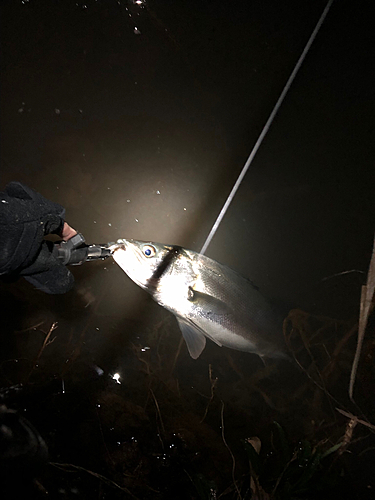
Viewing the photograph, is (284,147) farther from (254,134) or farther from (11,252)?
Result: (11,252)

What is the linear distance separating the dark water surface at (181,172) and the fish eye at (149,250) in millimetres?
779

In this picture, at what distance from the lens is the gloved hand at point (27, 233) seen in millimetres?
1438

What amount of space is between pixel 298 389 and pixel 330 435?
0.60 metres

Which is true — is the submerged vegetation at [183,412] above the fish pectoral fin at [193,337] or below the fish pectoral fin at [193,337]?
below

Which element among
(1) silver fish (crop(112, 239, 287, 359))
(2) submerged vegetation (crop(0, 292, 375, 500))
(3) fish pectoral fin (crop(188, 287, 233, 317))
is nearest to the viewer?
(2) submerged vegetation (crop(0, 292, 375, 500))

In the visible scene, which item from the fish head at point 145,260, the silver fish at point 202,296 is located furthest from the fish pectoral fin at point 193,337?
the fish head at point 145,260

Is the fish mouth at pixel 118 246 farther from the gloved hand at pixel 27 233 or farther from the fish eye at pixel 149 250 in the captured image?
the gloved hand at pixel 27 233

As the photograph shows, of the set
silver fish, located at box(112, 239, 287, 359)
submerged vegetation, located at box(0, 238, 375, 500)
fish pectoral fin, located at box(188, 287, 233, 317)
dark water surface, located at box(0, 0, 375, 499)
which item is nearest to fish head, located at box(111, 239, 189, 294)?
silver fish, located at box(112, 239, 287, 359)

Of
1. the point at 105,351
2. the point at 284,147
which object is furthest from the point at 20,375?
the point at 284,147

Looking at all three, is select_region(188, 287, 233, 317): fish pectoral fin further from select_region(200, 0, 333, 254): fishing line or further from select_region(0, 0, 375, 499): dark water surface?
select_region(200, 0, 333, 254): fishing line

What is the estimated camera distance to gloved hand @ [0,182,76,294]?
144cm

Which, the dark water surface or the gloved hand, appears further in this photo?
the dark water surface

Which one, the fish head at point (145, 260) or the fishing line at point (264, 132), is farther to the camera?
the fishing line at point (264, 132)

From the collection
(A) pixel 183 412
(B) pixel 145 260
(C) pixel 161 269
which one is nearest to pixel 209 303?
(C) pixel 161 269
